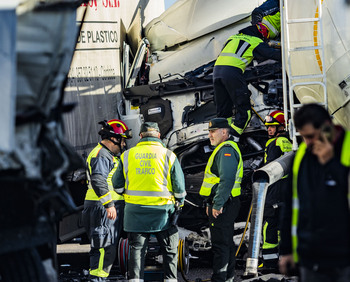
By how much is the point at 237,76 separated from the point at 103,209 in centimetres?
219

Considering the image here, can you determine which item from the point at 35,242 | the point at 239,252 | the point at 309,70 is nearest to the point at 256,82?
the point at 309,70

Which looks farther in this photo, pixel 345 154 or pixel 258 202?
pixel 258 202

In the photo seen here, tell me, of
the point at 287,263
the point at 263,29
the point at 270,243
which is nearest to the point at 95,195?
the point at 270,243

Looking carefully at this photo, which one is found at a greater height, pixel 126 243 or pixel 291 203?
pixel 291 203

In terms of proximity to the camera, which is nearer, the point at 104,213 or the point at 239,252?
the point at 104,213

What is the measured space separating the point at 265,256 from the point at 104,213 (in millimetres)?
1791

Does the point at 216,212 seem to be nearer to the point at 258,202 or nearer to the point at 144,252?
the point at 258,202

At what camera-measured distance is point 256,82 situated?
7.49 metres

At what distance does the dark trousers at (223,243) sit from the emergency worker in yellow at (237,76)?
4.52ft

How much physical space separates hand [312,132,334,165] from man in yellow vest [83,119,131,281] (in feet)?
11.1

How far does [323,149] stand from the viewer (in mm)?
3365

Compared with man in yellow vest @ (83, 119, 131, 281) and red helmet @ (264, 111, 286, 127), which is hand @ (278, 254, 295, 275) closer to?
man in yellow vest @ (83, 119, 131, 281)

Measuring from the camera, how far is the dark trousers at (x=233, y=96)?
7285 mm

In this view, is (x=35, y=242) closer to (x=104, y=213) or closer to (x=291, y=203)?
(x=291, y=203)
